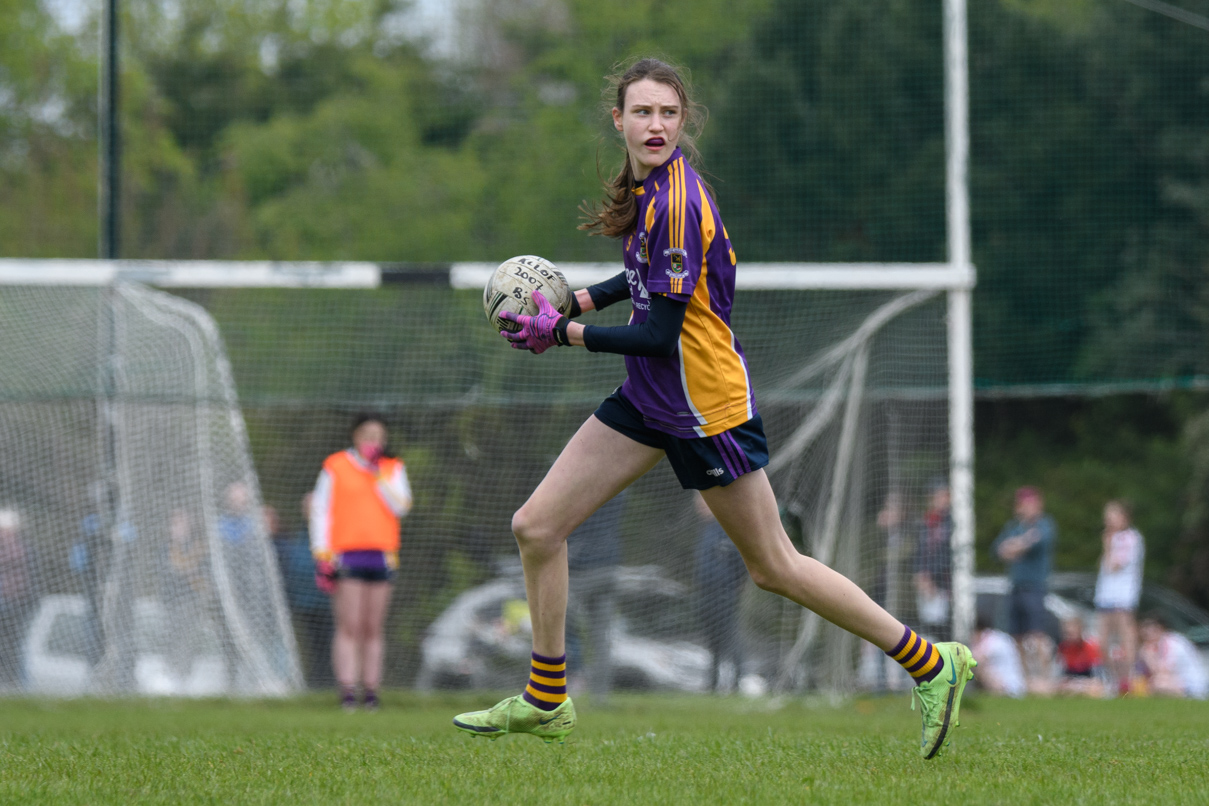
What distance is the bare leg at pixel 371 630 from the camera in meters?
9.80

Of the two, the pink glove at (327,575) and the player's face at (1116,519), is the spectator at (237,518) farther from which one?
the player's face at (1116,519)

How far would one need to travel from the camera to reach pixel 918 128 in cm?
1966

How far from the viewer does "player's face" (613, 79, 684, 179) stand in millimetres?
4668

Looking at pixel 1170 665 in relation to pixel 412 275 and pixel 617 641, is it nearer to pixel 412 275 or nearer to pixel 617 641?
pixel 617 641

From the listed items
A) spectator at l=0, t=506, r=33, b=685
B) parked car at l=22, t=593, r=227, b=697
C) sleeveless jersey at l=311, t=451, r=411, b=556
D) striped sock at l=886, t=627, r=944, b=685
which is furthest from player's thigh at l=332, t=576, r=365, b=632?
striped sock at l=886, t=627, r=944, b=685

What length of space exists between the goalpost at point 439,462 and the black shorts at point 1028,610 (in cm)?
303

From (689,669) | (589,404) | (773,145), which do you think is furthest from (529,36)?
(689,669)

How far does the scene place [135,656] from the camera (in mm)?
11164

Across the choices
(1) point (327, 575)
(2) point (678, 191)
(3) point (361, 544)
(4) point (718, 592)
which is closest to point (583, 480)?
(2) point (678, 191)

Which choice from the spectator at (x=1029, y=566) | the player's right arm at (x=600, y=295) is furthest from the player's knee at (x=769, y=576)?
the spectator at (x=1029, y=566)

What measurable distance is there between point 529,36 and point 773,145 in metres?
5.70

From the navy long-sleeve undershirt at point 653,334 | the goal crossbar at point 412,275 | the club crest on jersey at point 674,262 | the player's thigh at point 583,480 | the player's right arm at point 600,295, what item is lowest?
the player's thigh at point 583,480

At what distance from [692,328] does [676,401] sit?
249mm

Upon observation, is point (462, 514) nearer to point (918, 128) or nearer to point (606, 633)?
point (606, 633)
